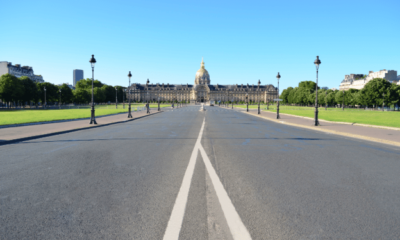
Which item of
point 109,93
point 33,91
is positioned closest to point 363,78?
point 109,93

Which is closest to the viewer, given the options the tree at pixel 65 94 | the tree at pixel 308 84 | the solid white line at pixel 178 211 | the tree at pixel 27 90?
the solid white line at pixel 178 211

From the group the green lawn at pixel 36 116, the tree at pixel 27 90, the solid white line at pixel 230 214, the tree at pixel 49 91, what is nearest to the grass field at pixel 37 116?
the green lawn at pixel 36 116

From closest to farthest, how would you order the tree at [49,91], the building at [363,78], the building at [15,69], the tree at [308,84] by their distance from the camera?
the tree at [49,91], the building at [15,69], the tree at [308,84], the building at [363,78]

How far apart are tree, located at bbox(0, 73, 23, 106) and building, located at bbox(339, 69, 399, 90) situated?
4568 inches

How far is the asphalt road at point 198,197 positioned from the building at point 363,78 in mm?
121275

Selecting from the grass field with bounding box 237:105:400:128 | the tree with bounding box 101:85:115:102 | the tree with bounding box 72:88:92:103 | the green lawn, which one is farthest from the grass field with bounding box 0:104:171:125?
the tree with bounding box 101:85:115:102

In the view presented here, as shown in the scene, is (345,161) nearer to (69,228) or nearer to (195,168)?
(195,168)

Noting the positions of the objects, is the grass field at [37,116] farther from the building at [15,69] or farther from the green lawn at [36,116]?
the building at [15,69]

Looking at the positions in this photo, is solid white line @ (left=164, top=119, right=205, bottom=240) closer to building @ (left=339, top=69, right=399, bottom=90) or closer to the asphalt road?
the asphalt road

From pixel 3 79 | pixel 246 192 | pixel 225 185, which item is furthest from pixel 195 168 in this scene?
pixel 3 79

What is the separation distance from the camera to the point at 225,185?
5.71m

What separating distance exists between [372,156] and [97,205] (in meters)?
8.48

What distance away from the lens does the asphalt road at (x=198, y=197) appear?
148 inches

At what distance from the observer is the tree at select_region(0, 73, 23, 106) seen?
69.4 metres
